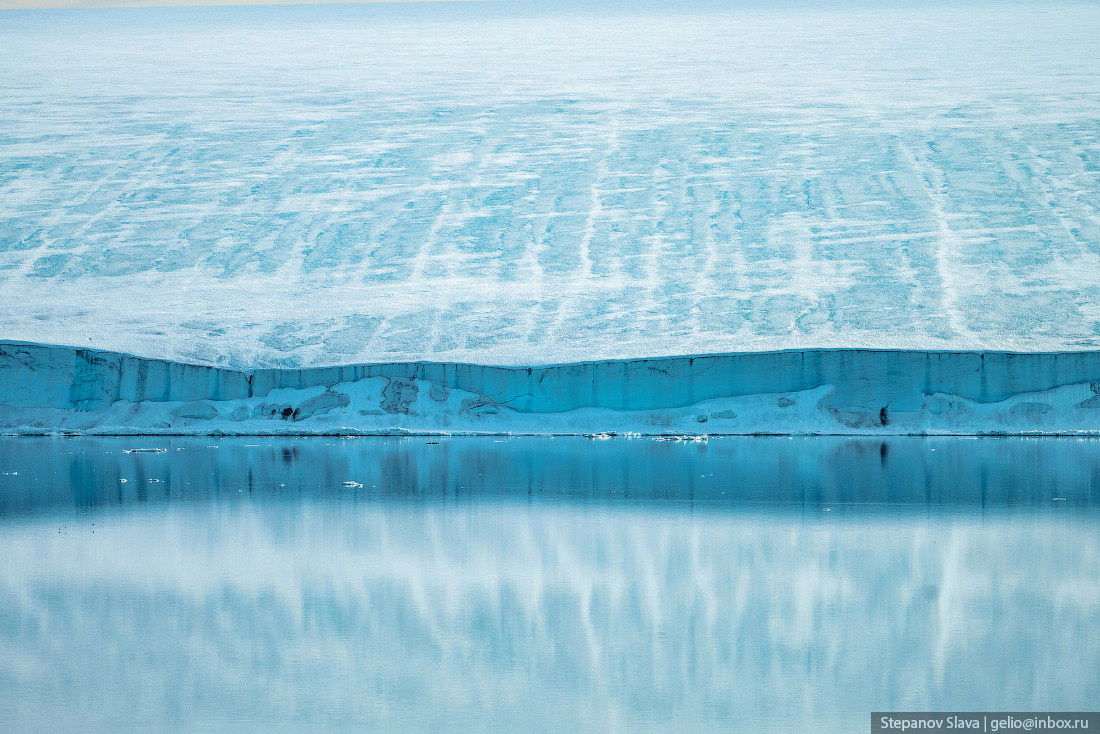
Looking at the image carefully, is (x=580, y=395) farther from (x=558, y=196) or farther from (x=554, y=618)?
(x=554, y=618)

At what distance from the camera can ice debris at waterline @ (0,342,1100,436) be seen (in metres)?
10.4

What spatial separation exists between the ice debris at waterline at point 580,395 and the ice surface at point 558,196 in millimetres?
168

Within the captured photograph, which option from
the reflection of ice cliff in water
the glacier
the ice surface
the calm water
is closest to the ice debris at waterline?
the glacier

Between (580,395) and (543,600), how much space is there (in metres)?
6.51

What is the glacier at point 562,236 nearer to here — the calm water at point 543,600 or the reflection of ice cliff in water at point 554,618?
the calm water at point 543,600

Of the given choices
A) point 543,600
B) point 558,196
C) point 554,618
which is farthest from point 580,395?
point 554,618

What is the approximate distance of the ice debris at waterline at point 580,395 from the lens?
34.0 ft

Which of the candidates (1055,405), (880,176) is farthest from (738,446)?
(880,176)

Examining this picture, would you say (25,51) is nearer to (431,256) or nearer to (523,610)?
(431,256)

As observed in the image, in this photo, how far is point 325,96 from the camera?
1600cm

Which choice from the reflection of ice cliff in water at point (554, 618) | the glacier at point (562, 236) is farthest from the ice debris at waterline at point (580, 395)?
the reflection of ice cliff in water at point (554, 618)

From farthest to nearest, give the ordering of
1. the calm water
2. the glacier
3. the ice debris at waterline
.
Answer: the glacier, the ice debris at waterline, the calm water

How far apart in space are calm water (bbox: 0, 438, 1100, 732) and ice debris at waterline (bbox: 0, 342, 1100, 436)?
2899 millimetres

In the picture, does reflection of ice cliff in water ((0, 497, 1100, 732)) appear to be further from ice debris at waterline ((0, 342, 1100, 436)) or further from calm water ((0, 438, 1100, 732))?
ice debris at waterline ((0, 342, 1100, 436))
